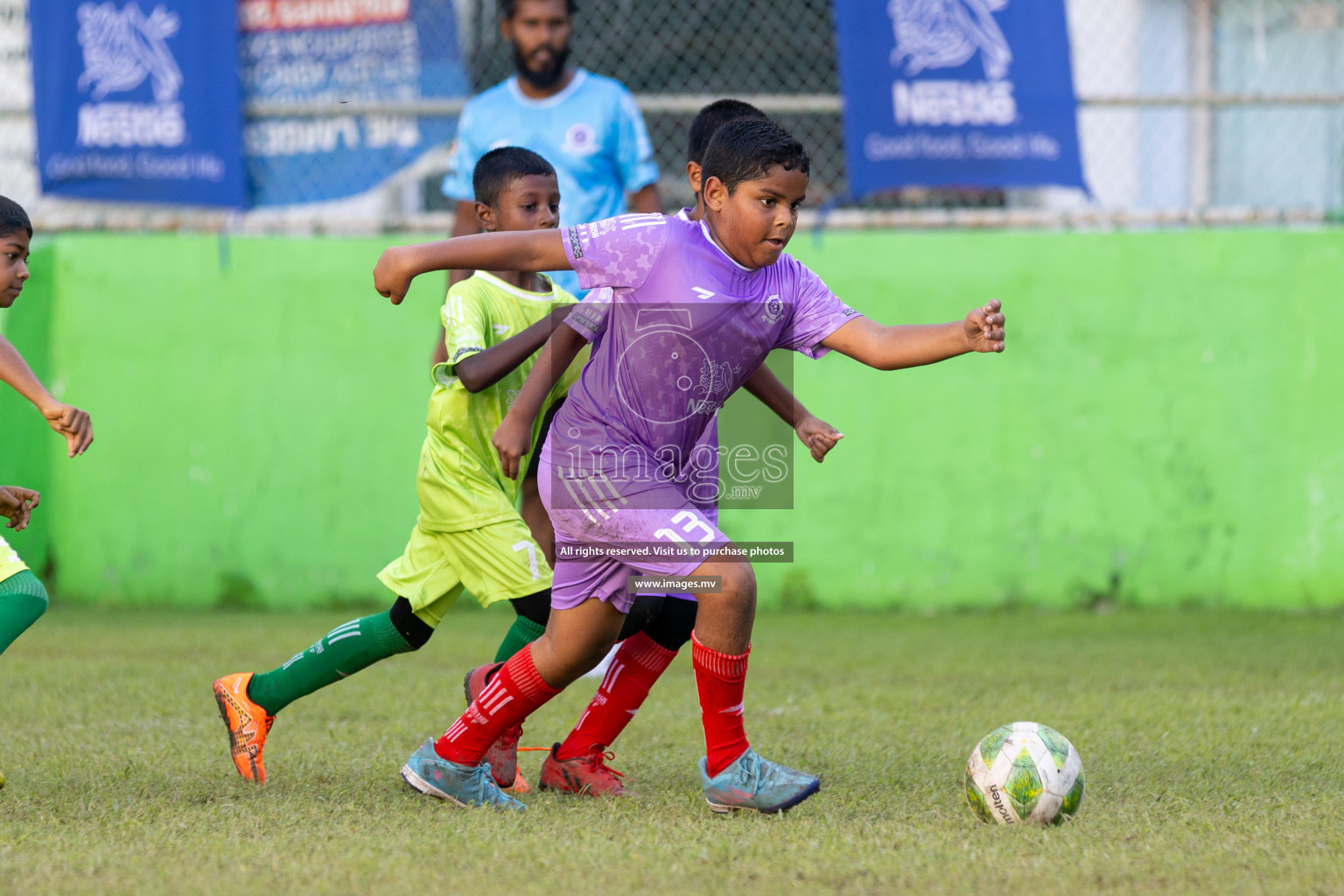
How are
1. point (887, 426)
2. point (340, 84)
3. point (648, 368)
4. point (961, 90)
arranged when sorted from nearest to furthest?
point (648, 368) < point (961, 90) < point (887, 426) < point (340, 84)

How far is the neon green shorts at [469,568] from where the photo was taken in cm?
365

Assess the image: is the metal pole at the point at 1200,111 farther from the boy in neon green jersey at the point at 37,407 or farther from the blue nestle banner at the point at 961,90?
the boy in neon green jersey at the point at 37,407

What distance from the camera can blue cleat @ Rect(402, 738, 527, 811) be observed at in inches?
134

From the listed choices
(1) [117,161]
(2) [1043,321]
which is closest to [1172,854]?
(2) [1043,321]

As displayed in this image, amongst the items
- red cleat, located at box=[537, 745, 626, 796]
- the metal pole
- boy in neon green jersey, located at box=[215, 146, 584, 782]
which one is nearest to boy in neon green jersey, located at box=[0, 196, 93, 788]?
boy in neon green jersey, located at box=[215, 146, 584, 782]

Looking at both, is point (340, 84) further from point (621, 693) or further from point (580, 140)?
point (621, 693)

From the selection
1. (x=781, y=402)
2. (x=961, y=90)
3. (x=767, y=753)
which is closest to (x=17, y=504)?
(x=781, y=402)

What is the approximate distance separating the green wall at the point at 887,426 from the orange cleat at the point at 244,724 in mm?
3364

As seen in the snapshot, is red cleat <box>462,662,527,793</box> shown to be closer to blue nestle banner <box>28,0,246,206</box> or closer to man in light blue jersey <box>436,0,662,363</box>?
man in light blue jersey <box>436,0,662,363</box>

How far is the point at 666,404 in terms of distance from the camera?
3.33 meters

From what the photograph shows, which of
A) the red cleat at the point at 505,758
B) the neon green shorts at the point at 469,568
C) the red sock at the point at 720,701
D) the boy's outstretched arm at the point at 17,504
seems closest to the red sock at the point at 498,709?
the red cleat at the point at 505,758

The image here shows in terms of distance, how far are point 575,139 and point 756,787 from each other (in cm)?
275

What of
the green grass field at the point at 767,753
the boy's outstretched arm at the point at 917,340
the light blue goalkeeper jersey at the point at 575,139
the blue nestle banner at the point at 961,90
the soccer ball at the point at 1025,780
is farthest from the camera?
the blue nestle banner at the point at 961,90

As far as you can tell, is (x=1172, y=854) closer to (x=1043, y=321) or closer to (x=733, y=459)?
(x=733, y=459)
